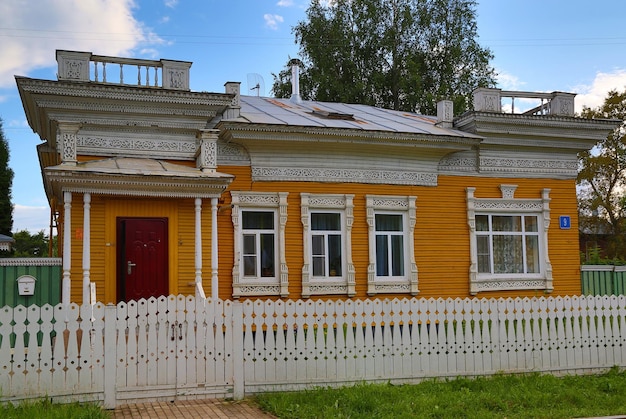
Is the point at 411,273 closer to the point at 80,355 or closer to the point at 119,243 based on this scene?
the point at 119,243

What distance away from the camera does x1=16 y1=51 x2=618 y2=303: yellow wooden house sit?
1060cm

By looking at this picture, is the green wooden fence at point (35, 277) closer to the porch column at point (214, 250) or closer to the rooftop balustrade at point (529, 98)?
the porch column at point (214, 250)

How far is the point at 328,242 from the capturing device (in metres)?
12.7

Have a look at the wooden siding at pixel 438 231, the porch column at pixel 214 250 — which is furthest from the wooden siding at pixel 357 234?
the porch column at pixel 214 250

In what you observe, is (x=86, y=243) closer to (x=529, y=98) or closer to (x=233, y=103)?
(x=233, y=103)

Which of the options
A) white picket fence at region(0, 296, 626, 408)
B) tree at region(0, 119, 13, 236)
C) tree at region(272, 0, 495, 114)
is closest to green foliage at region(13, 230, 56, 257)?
tree at region(0, 119, 13, 236)

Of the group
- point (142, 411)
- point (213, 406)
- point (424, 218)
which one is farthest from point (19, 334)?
point (424, 218)

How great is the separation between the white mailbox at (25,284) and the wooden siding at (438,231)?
3.24 metres

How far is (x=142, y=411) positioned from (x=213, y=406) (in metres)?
0.74

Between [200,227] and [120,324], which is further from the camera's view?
[200,227]

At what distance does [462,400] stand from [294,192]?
620cm

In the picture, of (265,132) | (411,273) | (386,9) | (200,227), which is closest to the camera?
(200,227)

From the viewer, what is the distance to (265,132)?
38.8 feet

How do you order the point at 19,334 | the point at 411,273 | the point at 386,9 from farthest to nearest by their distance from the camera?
1. the point at 386,9
2. the point at 411,273
3. the point at 19,334
